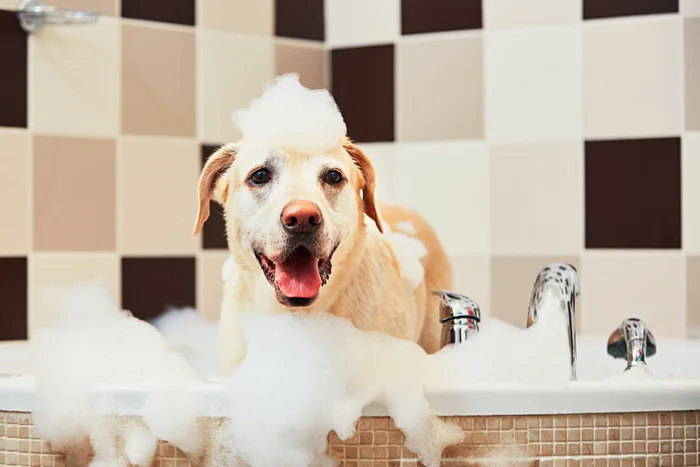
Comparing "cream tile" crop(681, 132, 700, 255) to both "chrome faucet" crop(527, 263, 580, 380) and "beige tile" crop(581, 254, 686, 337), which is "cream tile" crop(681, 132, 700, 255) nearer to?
"beige tile" crop(581, 254, 686, 337)

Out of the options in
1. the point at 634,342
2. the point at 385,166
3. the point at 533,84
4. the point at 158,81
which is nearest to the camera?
the point at 634,342

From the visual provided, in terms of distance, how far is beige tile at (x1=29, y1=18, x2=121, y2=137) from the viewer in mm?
1952

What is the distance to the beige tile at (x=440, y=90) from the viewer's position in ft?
7.47

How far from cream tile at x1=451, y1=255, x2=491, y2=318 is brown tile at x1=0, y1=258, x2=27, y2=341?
3.72 feet

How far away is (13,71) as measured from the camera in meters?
1.92

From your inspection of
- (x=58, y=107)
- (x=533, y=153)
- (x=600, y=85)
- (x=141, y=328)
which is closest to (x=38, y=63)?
(x=58, y=107)

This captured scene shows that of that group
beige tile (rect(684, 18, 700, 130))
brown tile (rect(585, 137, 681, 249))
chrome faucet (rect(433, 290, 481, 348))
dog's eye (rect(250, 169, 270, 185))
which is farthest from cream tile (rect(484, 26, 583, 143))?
dog's eye (rect(250, 169, 270, 185))

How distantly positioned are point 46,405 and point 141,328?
25 cm

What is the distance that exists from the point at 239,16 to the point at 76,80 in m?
0.50

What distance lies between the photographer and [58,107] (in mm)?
1979

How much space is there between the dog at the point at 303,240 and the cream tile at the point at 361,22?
1018mm

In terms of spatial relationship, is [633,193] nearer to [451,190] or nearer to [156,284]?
[451,190]

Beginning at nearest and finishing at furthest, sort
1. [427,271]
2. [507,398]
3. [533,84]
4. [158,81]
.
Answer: [507,398]
[427,271]
[158,81]
[533,84]

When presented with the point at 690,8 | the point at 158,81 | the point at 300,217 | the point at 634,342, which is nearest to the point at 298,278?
the point at 300,217
